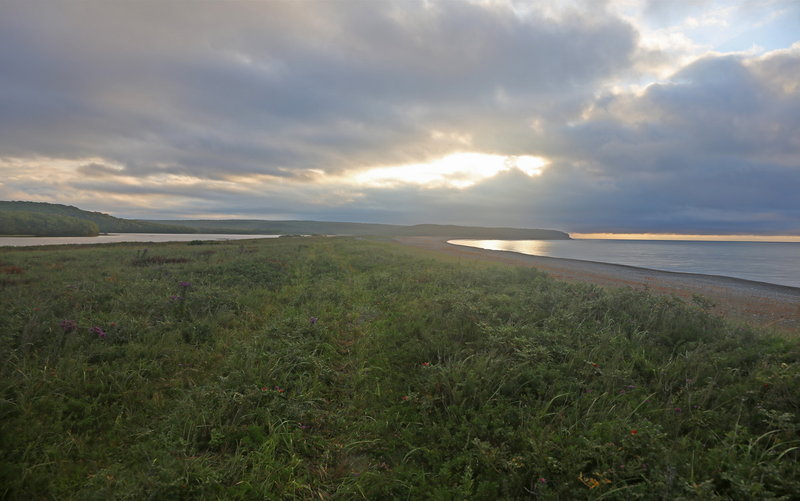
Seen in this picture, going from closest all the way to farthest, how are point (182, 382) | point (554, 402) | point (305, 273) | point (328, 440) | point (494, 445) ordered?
1. point (494, 445)
2. point (328, 440)
3. point (554, 402)
4. point (182, 382)
5. point (305, 273)

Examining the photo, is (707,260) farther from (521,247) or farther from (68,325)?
(68,325)

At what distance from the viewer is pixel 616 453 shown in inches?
147

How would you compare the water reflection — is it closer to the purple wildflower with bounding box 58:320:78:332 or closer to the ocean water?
the ocean water

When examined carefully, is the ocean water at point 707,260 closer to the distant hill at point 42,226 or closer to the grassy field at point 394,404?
the grassy field at point 394,404

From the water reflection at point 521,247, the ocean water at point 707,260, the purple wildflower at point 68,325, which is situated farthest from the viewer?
the water reflection at point 521,247

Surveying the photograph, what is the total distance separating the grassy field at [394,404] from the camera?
3623 mm

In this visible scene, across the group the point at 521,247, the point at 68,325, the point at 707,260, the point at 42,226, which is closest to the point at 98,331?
the point at 68,325

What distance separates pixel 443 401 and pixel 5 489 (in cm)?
521

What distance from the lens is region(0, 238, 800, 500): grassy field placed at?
3.62 metres

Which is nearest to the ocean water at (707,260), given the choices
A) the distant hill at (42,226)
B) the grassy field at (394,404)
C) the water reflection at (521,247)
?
the water reflection at (521,247)

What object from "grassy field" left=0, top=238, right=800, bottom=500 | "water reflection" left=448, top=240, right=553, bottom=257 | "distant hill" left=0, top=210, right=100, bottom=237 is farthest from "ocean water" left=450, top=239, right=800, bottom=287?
"distant hill" left=0, top=210, right=100, bottom=237

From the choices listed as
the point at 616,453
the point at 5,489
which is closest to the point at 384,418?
the point at 616,453

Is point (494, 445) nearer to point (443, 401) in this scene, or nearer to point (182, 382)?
point (443, 401)

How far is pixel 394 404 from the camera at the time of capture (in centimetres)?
553
